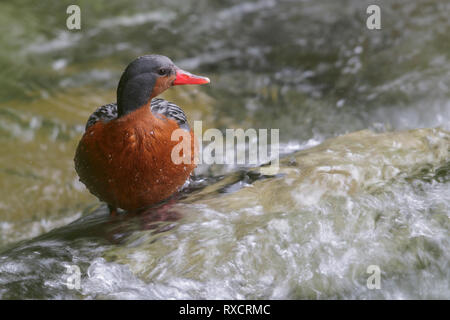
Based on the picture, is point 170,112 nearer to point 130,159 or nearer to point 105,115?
point 105,115

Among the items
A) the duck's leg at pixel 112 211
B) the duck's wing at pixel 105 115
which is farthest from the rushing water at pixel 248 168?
the duck's wing at pixel 105 115

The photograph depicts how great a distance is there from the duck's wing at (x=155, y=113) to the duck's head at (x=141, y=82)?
0.80 feet

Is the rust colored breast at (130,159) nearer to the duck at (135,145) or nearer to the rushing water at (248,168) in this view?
the duck at (135,145)

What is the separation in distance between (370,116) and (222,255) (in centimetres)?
290

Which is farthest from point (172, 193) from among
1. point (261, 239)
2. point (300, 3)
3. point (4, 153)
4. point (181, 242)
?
point (300, 3)

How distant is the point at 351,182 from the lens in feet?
11.0

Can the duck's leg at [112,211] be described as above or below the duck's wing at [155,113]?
below

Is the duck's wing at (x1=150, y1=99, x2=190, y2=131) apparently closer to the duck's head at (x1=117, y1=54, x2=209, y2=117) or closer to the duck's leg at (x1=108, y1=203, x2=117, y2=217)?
the duck's head at (x1=117, y1=54, x2=209, y2=117)

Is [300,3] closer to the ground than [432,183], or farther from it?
farther from it

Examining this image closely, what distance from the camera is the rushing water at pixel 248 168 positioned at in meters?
2.88

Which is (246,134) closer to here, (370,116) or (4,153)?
(370,116)

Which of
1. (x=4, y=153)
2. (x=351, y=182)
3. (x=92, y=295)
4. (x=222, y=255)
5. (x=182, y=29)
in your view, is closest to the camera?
(x=92, y=295)

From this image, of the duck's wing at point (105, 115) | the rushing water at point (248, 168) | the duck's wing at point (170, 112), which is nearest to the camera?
the rushing water at point (248, 168)

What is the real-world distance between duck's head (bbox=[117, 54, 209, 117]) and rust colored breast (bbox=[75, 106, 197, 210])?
6 cm
